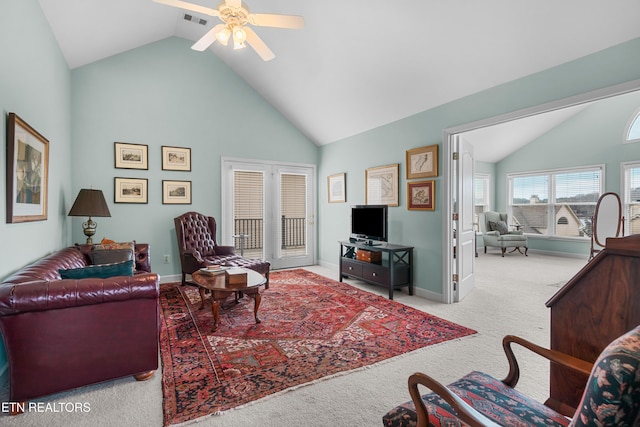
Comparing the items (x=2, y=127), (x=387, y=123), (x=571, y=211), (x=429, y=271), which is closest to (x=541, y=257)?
(x=571, y=211)

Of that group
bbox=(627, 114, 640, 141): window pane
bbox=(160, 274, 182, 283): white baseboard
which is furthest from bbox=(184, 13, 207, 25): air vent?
bbox=(627, 114, 640, 141): window pane

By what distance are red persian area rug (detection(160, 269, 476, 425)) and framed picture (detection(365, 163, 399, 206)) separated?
1.53m

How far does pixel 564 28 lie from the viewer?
255cm

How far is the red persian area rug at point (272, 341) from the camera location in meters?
2.02

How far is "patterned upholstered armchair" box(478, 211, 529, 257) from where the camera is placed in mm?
7656

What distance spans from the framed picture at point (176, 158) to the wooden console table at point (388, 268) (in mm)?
3045

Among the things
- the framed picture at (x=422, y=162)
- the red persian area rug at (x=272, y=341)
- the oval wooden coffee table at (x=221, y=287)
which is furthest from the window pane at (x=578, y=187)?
the oval wooden coffee table at (x=221, y=287)

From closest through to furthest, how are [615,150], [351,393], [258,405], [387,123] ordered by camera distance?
[258,405], [351,393], [387,123], [615,150]

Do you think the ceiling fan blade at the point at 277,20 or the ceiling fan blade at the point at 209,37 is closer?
the ceiling fan blade at the point at 277,20

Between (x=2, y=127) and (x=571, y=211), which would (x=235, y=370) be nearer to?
(x=2, y=127)

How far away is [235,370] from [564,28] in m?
3.83

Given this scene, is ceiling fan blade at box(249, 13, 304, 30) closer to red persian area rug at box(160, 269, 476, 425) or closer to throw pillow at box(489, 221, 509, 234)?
red persian area rug at box(160, 269, 476, 425)

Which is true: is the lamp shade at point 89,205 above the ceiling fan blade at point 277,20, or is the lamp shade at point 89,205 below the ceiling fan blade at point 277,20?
below

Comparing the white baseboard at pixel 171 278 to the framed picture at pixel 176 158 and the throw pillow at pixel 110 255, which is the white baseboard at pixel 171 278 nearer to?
the throw pillow at pixel 110 255
